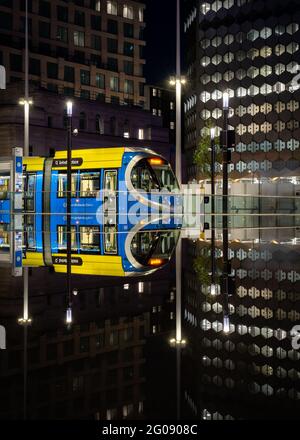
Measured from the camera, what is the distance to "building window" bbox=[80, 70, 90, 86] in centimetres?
6594

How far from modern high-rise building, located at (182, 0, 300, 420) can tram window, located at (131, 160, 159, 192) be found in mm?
3874

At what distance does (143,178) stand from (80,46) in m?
47.6

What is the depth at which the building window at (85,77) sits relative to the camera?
216 feet

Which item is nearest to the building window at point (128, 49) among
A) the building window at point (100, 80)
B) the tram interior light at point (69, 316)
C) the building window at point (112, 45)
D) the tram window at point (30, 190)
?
the building window at point (112, 45)

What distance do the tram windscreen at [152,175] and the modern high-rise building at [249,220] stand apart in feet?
11.4

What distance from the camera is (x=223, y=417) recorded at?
2.13 metres

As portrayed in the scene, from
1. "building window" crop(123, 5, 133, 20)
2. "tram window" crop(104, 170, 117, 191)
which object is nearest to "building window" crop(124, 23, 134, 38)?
"building window" crop(123, 5, 133, 20)

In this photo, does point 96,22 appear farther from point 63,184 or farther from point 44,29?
point 63,184

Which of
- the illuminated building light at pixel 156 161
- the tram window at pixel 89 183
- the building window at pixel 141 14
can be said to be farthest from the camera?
the building window at pixel 141 14

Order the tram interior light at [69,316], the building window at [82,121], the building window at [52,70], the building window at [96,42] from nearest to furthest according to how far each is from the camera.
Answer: the tram interior light at [69,316] < the building window at [82,121] < the building window at [52,70] < the building window at [96,42]

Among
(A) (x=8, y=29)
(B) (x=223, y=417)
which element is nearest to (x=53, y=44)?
(A) (x=8, y=29)

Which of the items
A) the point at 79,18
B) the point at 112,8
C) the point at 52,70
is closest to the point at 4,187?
the point at 52,70

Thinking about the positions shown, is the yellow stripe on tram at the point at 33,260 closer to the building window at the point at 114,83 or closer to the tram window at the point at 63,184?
the tram window at the point at 63,184
